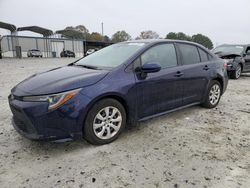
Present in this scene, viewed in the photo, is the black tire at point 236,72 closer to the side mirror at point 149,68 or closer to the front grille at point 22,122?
the side mirror at point 149,68

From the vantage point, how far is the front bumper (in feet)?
8.30

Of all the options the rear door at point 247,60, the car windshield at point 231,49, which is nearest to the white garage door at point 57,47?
the car windshield at point 231,49

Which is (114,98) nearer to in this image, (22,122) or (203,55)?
(22,122)

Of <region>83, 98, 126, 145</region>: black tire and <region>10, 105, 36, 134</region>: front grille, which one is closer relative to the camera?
<region>10, 105, 36, 134</region>: front grille

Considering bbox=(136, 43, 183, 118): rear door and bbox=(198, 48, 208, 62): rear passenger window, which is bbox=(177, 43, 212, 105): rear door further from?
bbox=(136, 43, 183, 118): rear door

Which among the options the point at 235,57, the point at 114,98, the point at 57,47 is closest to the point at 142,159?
the point at 114,98

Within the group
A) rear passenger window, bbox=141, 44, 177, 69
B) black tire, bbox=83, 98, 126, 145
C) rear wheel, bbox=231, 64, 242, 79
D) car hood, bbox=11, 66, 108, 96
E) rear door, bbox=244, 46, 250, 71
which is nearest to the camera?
car hood, bbox=11, 66, 108, 96

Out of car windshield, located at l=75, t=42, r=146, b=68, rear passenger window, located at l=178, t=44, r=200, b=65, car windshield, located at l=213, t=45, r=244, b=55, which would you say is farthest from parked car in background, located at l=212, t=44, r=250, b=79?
car windshield, located at l=75, t=42, r=146, b=68

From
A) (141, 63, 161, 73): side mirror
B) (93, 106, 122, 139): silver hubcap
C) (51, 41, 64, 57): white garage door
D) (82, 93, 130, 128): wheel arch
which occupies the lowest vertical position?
(93, 106, 122, 139): silver hubcap

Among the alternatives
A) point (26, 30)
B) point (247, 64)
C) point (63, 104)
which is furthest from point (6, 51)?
point (63, 104)

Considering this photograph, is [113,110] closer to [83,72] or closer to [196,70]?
[83,72]

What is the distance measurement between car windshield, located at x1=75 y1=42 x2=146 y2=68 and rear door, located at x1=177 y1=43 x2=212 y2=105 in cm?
98

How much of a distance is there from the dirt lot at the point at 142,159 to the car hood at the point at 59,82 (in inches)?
32.7

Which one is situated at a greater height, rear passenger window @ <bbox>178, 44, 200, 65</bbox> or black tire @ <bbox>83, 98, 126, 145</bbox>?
rear passenger window @ <bbox>178, 44, 200, 65</bbox>
